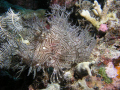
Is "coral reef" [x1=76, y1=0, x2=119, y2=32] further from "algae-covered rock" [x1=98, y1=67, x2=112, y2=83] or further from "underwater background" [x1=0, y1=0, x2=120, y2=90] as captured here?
"algae-covered rock" [x1=98, y1=67, x2=112, y2=83]

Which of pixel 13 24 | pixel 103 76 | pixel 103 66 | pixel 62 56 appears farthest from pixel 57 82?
pixel 13 24

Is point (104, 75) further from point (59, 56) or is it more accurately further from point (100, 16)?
point (100, 16)

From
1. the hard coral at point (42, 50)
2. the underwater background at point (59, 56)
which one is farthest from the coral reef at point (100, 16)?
the hard coral at point (42, 50)

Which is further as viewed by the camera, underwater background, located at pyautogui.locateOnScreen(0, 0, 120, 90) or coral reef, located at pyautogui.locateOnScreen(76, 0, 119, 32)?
coral reef, located at pyautogui.locateOnScreen(76, 0, 119, 32)

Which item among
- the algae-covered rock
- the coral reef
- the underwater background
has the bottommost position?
the algae-covered rock

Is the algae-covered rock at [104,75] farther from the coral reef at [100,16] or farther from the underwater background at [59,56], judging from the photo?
the coral reef at [100,16]

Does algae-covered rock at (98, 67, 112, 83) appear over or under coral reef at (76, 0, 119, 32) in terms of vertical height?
under

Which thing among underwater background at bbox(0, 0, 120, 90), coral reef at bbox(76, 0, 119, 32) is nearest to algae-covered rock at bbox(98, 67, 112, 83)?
underwater background at bbox(0, 0, 120, 90)

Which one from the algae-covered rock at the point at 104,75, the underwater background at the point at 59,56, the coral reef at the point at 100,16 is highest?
the coral reef at the point at 100,16

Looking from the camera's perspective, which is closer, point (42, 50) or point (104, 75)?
point (104, 75)

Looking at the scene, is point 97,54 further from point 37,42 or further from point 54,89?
point 37,42

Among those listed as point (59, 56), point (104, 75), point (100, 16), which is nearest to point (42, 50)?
point (59, 56)
